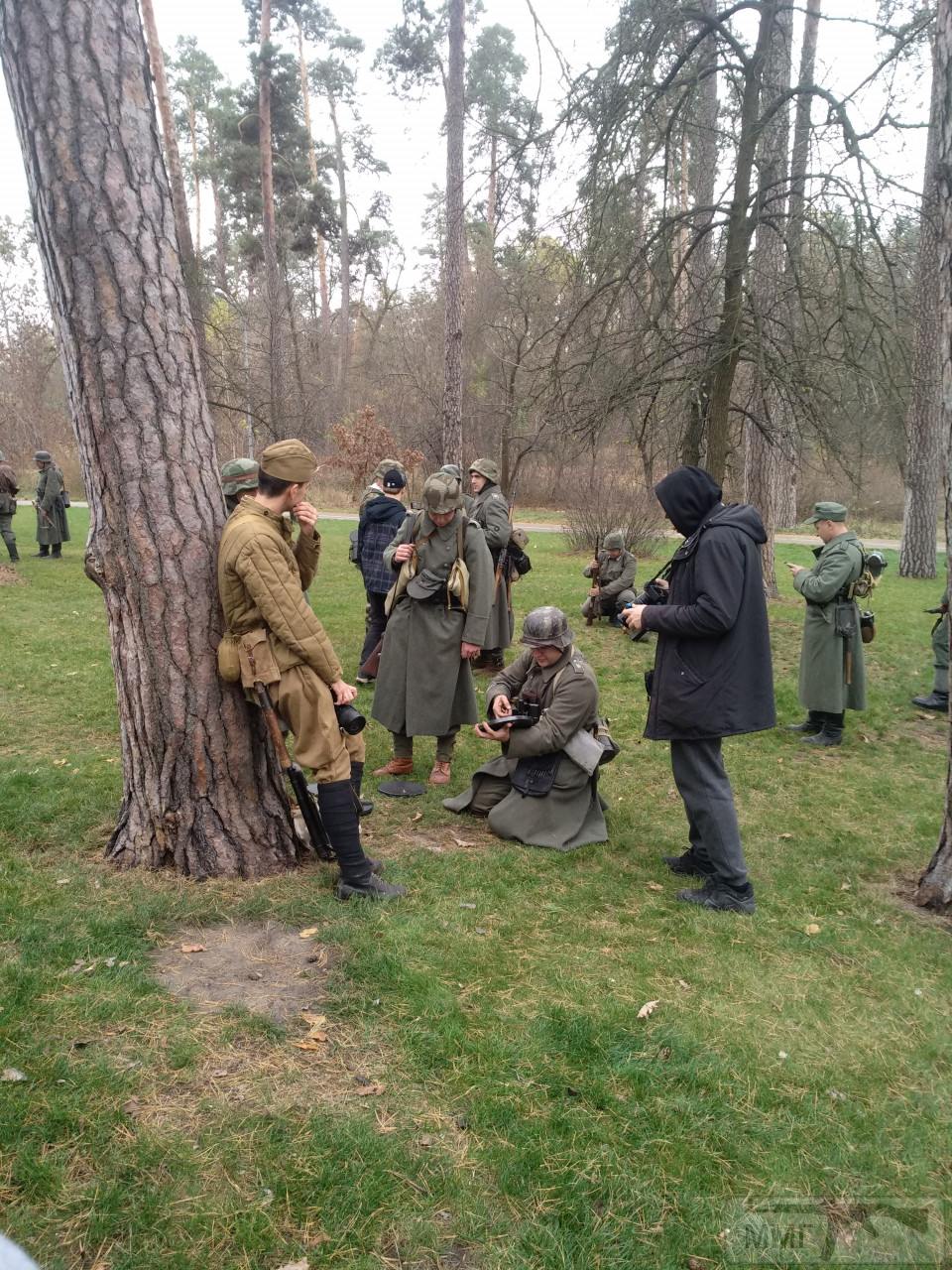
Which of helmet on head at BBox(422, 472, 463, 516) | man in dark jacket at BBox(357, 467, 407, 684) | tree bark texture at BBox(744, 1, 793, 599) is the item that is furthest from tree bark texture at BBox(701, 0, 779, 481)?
helmet on head at BBox(422, 472, 463, 516)

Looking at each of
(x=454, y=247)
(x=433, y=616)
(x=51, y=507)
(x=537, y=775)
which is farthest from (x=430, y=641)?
(x=51, y=507)

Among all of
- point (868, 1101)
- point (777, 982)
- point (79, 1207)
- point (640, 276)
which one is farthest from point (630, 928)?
point (640, 276)

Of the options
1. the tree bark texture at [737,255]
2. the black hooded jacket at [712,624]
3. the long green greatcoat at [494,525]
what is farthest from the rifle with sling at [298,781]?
the tree bark texture at [737,255]

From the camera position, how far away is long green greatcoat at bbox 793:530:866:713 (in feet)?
22.4

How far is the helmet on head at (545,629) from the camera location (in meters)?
4.63

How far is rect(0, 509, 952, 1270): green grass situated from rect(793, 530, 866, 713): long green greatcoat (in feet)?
7.06

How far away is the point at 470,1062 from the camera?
9.21ft

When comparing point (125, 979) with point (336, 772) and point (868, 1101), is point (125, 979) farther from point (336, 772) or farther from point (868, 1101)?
point (868, 1101)

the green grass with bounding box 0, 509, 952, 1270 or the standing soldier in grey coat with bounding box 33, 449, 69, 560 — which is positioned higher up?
the standing soldier in grey coat with bounding box 33, 449, 69, 560

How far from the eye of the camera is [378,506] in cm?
714

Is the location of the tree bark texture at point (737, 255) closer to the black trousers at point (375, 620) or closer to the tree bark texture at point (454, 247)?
the black trousers at point (375, 620)

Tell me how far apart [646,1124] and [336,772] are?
183 cm

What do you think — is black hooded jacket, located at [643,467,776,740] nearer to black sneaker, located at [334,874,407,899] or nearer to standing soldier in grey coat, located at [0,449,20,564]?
black sneaker, located at [334,874,407,899]

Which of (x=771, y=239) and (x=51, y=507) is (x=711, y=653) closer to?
(x=771, y=239)
